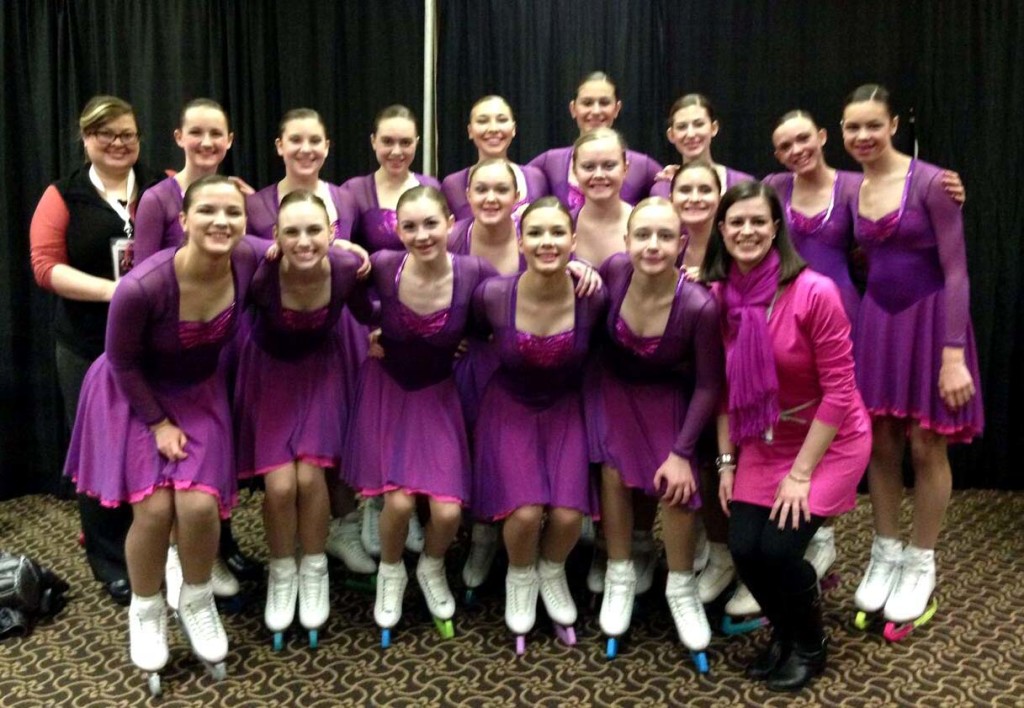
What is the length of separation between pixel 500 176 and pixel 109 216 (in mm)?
1234

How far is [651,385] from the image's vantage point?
239 cm

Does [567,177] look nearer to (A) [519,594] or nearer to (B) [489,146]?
(B) [489,146]

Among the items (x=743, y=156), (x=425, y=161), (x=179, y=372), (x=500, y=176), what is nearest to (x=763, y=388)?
(x=500, y=176)

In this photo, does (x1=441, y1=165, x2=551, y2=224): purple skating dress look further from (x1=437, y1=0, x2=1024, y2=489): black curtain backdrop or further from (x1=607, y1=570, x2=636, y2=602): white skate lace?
(x1=607, y1=570, x2=636, y2=602): white skate lace

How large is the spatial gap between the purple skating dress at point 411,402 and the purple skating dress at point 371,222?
378mm

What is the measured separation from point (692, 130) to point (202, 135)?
151cm

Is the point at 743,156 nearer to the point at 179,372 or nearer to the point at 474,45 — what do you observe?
the point at 474,45

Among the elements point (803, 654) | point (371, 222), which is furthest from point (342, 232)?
point (803, 654)

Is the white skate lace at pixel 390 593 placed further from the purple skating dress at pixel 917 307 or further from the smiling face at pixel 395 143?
the purple skating dress at pixel 917 307

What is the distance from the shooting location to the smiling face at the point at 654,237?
2.19 metres

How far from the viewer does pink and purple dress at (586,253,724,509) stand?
7.35 ft

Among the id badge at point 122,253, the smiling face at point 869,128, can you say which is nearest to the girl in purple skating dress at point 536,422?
the smiling face at point 869,128

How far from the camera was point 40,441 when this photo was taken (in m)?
3.72

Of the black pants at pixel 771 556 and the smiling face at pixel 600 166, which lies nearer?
the black pants at pixel 771 556
